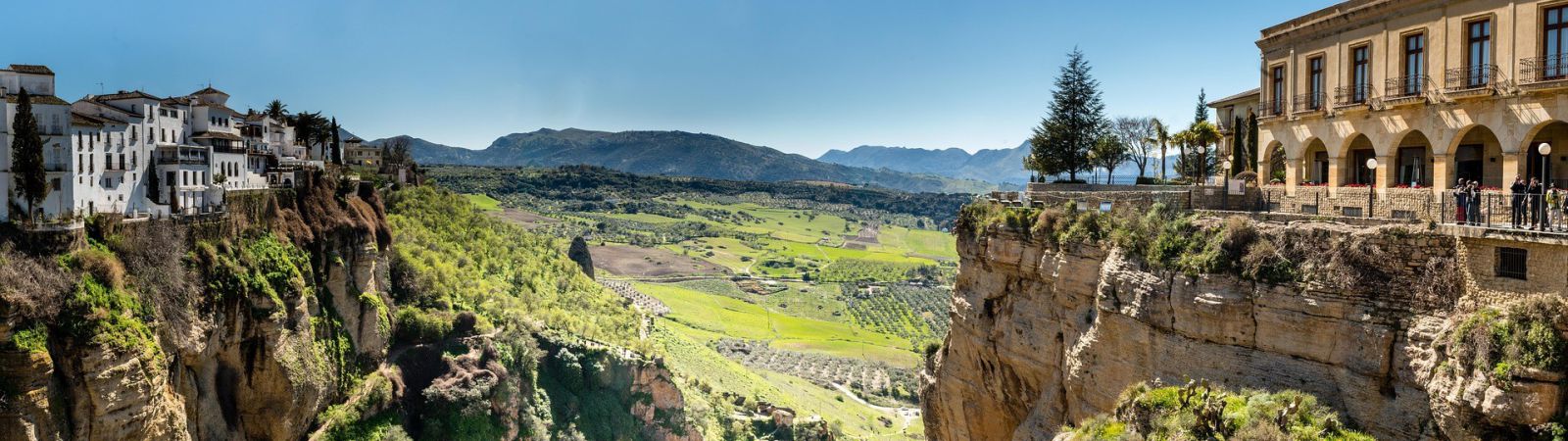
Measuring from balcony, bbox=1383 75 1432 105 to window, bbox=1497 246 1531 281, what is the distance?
296 inches

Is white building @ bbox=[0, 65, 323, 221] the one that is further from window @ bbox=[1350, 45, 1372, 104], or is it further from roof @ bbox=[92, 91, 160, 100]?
window @ bbox=[1350, 45, 1372, 104]

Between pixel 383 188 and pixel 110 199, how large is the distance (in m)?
41.8

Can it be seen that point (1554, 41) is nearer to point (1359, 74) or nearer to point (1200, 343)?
point (1359, 74)

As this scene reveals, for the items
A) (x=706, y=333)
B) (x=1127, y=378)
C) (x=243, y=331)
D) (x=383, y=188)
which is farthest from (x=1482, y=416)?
(x=706, y=333)

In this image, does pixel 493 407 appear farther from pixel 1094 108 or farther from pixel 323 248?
pixel 1094 108

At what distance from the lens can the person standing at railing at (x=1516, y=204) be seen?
17375mm

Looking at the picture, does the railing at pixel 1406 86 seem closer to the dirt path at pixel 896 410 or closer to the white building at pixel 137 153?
the white building at pixel 137 153

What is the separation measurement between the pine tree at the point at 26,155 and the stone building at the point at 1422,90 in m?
37.8

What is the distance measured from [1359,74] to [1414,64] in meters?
2.05

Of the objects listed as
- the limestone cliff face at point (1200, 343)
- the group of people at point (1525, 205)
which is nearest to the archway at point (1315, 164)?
the group of people at point (1525, 205)

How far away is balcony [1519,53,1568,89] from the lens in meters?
18.8

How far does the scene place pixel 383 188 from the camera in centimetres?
7156

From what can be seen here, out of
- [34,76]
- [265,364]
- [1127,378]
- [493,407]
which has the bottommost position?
[493,407]

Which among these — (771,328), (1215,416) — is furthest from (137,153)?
(771,328)
